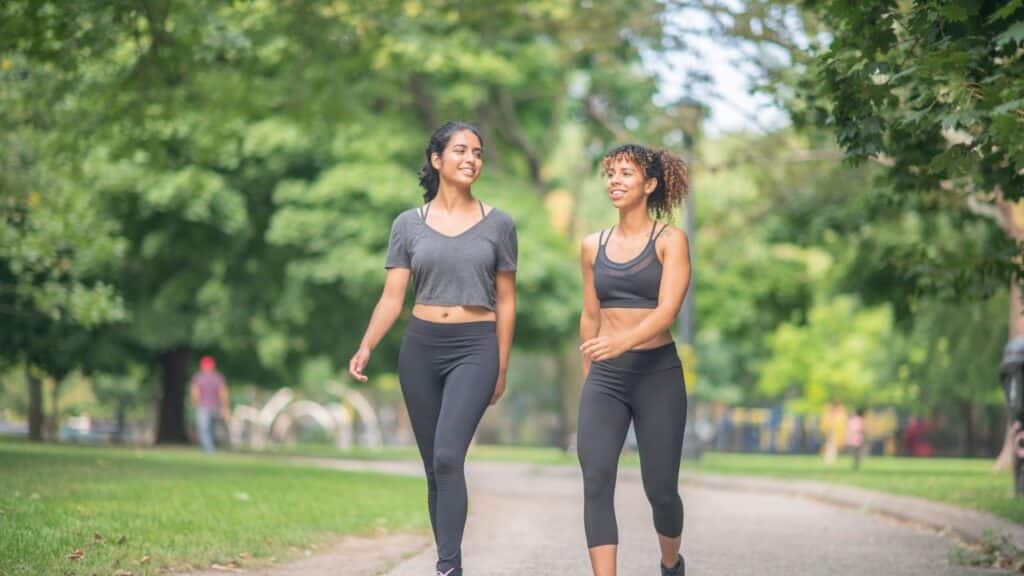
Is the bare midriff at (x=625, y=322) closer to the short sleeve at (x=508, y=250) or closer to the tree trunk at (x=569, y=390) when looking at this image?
the short sleeve at (x=508, y=250)

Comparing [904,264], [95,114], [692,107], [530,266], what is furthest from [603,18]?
[530,266]

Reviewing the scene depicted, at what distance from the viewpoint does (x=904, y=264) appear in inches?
503

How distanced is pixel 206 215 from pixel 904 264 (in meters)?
19.6

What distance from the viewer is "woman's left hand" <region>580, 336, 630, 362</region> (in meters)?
6.71

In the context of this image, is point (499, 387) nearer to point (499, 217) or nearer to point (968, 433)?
point (499, 217)

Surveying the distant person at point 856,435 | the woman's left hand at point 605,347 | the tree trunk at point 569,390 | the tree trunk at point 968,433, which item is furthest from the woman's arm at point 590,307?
the tree trunk at point 968,433

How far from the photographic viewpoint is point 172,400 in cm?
3634

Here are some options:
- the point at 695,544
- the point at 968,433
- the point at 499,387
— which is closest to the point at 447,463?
the point at 499,387

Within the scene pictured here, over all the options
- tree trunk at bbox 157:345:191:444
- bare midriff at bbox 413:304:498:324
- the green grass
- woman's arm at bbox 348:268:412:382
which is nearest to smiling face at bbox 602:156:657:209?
bare midriff at bbox 413:304:498:324

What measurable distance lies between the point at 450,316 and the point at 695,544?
491 centimetres

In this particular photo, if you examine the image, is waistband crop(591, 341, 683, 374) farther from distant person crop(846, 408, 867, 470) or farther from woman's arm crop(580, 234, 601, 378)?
distant person crop(846, 408, 867, 470)

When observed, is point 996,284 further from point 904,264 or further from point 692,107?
point 692,107

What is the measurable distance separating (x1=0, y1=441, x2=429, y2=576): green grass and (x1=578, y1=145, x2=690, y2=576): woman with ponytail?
275 centimetres

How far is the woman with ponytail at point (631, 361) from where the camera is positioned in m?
6.84
